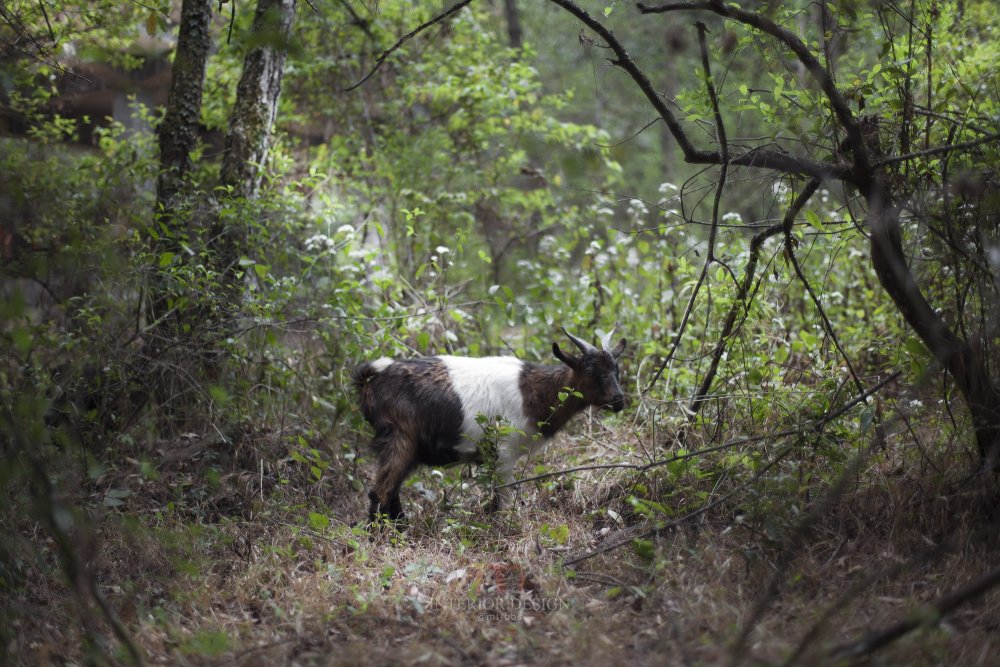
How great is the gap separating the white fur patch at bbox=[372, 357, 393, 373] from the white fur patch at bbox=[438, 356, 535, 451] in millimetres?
417

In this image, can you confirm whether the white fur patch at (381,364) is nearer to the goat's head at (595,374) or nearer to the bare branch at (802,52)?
the goat's head at (595,374)

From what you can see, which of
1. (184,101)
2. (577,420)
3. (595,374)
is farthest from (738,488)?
(184,101)

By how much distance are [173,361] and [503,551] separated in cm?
290

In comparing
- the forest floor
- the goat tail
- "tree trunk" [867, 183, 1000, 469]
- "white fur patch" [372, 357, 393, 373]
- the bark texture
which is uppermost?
the bark texture

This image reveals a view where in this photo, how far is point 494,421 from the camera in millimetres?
5840

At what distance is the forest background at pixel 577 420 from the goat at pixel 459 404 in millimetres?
278

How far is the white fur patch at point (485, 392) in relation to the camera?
6285mm

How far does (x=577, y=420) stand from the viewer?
7.45m

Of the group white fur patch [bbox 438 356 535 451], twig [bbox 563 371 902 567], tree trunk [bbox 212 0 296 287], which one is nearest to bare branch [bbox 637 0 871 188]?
twig [bbox 563 371 902 567]

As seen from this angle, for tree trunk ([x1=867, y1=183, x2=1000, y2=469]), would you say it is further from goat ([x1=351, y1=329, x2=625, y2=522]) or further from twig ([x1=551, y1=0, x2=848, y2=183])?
goat ([x1=351, y1=329, x2=625, y2=522])

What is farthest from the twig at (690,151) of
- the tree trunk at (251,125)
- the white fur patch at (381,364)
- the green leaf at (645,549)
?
the tree trunk at (251,125)

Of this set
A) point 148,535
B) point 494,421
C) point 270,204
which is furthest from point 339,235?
point 148,535

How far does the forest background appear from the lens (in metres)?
4.08

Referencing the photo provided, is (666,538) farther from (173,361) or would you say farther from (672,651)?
(173,361)
